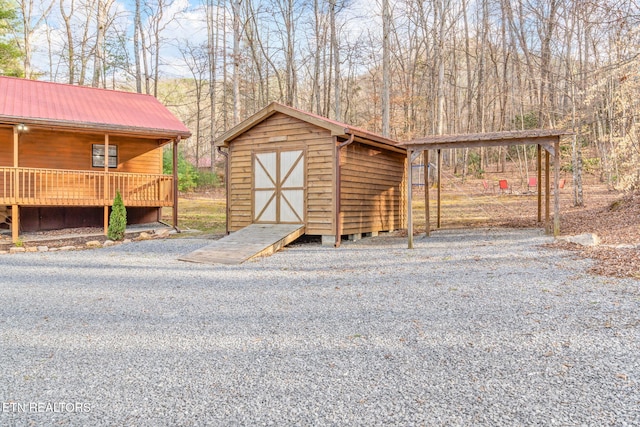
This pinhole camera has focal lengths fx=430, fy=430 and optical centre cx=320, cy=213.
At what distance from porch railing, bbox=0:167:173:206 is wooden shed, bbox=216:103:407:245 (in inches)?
127

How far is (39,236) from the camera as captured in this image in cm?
1249

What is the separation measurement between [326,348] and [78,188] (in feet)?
36.0

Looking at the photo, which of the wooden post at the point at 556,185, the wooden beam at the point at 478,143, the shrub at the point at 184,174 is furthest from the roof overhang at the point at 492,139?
the shrub at the point at 184,174

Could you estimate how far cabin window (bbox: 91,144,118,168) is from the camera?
1425 cm

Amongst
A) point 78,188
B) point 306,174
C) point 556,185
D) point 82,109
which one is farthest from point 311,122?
point 82,109

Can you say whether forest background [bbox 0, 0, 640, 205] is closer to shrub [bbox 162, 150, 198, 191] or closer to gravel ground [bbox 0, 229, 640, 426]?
shrub [bbox 162, 150, 198, 191]

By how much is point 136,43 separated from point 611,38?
77.5 ft

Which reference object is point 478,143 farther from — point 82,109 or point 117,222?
point 82,109

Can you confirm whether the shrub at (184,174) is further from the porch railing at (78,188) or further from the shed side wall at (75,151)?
the porch railing at (78,188)

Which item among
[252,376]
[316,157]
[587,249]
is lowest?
[252,376]

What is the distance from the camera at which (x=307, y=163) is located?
35.6 ft

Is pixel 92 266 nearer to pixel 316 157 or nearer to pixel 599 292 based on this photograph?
pixel 316 157

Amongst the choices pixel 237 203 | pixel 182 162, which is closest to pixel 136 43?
pixel 182 162

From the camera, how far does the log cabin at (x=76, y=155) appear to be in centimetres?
1188
